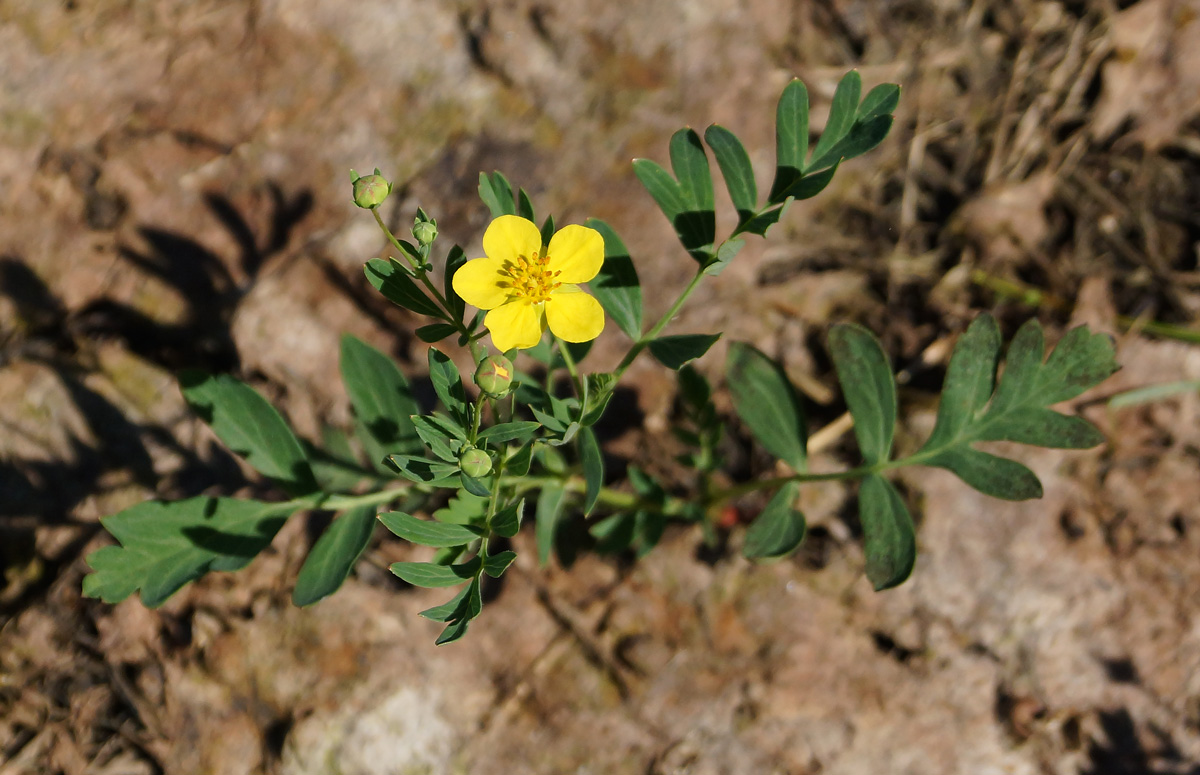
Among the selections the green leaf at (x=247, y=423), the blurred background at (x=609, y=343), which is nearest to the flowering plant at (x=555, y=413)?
the green leaf at (x=247, y=423)

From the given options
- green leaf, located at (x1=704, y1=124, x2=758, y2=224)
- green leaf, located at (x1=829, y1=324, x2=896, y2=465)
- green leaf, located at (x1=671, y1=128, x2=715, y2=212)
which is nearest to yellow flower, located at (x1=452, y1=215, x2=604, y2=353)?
green leaf, located at (x1=671, y1=128, x2=715, y2=212)

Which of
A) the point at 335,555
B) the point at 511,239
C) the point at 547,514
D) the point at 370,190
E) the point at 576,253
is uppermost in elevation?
the point at 370,190

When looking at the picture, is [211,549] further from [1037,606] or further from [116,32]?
[1037,606]

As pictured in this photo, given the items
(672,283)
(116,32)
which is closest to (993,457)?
(672,283)

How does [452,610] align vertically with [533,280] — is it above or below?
below

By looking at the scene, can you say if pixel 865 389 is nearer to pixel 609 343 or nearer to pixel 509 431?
pixel 609 343

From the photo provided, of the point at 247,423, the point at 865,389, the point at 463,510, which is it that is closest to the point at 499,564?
the point at 463,510

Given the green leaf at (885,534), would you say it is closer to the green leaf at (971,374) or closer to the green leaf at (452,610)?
the green leaf at (971,374)

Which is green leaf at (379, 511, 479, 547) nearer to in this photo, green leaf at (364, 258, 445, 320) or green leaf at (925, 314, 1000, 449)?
green leaf at (364, 258, 445, 320)
